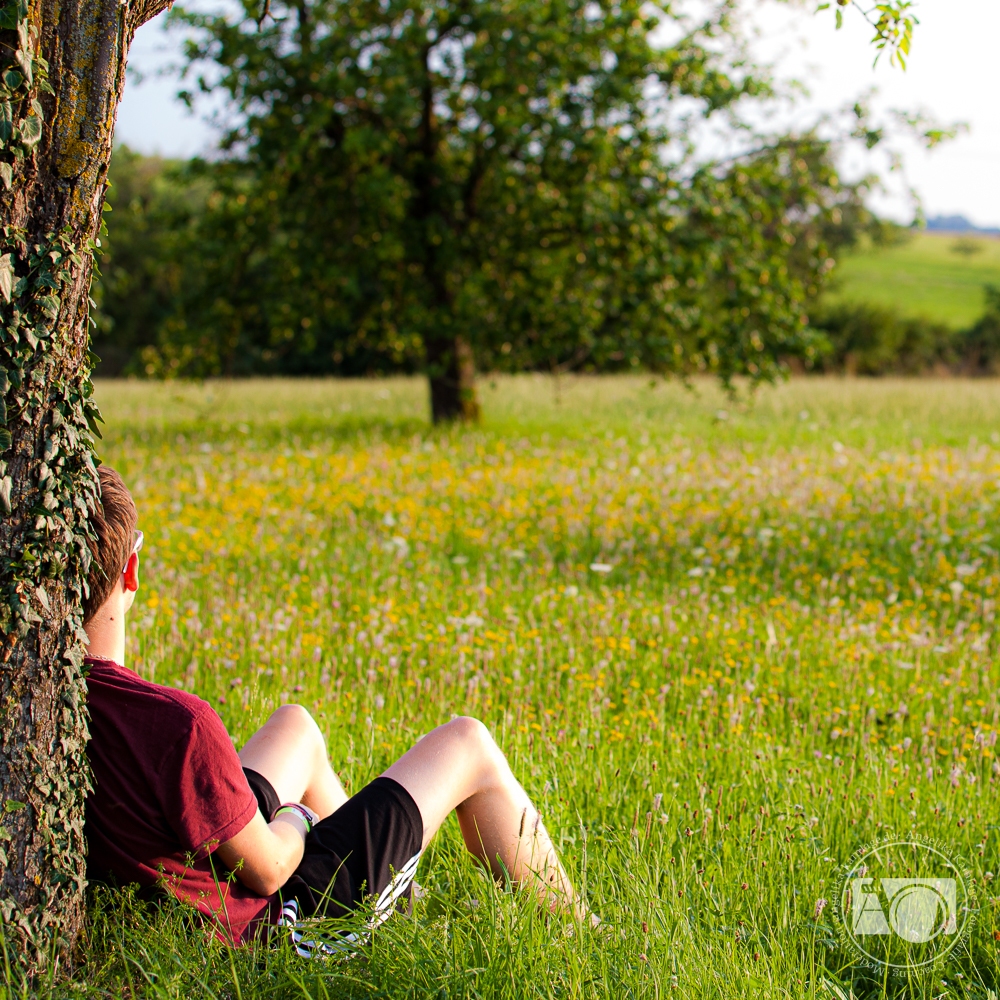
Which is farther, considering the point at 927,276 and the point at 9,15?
the point at 927,276

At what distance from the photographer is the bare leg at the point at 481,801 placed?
265 cm

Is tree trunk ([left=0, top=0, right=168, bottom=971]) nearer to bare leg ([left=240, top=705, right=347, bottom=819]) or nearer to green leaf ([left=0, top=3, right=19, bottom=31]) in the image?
green leaf ([left=0, top=3, right=19, bottom=31])

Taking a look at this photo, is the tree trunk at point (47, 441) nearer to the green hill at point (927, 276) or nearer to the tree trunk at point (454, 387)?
the tree trunk at point (454, 387)

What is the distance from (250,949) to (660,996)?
0.94 m

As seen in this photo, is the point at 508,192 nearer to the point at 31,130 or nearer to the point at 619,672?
the point at 619,672

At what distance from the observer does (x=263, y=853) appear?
92.3 inches

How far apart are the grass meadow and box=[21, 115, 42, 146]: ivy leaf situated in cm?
175

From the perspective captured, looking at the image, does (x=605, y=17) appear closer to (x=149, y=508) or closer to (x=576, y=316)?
(x=576, y=316)

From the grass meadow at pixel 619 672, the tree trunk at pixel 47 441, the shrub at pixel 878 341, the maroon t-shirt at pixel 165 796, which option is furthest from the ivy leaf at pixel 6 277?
the shrub at pixel 878 341

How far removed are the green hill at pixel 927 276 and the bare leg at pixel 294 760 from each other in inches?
1631

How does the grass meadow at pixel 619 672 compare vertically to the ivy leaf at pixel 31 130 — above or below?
below

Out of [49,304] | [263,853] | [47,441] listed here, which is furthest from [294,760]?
[49,304]

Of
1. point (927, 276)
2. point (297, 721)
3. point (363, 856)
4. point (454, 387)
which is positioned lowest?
point (363, 856)

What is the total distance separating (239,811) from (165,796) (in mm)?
164
